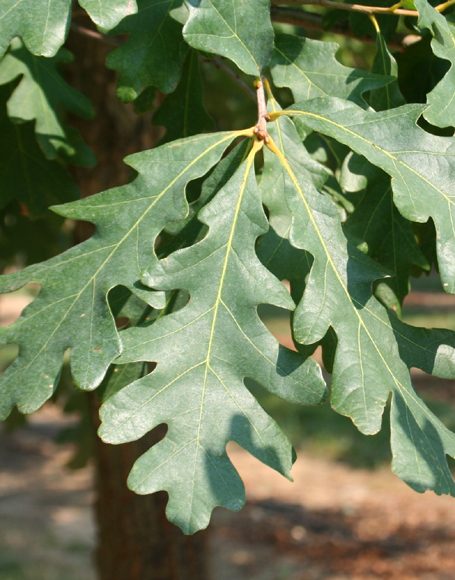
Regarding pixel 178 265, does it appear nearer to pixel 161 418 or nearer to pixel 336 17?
pixel 161 418

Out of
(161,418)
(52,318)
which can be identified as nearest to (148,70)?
(52,318)

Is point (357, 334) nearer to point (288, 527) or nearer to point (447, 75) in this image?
point (447, 75)

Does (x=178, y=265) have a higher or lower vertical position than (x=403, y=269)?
higher

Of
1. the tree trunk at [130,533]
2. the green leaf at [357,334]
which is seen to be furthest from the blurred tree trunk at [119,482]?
the green leaf at [357,334]

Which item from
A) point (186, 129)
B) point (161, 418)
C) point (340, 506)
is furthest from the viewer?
point (340, 506)

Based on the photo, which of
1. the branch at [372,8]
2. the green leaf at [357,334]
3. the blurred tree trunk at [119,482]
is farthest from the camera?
the blurred tree trunk at [119,482]

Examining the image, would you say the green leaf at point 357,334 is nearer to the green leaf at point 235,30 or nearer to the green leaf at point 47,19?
the green leaf at point 235,30

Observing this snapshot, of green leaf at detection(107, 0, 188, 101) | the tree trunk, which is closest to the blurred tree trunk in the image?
the tree trunk
